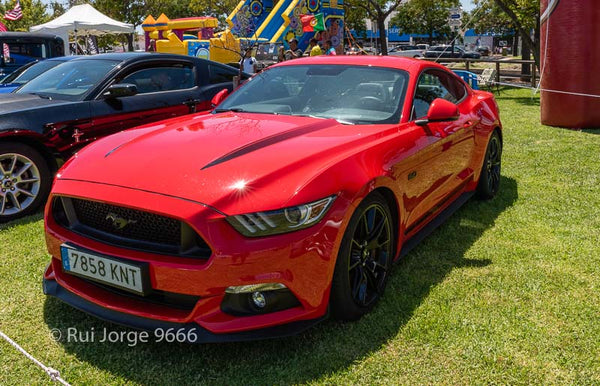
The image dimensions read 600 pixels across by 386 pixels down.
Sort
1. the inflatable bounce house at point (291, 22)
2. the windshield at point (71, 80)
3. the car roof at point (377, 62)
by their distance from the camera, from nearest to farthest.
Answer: the car roof at point (377, 62), the windshield at point (71, 80), the inflatable bounce house at point (291, 22)

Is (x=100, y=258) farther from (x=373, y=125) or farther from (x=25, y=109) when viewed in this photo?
(x=25, y=109)

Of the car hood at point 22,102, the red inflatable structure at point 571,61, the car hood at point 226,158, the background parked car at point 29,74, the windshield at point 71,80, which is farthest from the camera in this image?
the red inflatable structure at point 571,61

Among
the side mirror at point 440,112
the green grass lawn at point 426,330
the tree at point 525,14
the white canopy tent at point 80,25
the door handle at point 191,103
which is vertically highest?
the white canopy tent at point 80,25

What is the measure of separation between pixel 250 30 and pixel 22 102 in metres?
24.6

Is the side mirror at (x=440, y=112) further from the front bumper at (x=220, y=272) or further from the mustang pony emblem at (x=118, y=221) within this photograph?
the mustang pony emblem at (x=118, y=221)

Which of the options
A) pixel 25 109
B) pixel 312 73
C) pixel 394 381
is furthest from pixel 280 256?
pixel 25 109

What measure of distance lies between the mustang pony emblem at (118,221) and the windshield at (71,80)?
3137 millimetres

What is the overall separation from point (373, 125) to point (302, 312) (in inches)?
57.0

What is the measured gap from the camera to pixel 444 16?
66.1 meters

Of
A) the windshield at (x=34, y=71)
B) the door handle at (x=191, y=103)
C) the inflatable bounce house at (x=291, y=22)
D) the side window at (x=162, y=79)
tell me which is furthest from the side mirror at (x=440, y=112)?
the inflatable bounce house at (x=291, y=22)

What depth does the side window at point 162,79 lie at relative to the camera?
586 centimetres

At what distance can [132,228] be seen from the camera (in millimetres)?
2625

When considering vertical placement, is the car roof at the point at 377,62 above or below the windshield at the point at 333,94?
above

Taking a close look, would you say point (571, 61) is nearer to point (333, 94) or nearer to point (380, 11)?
point (333, 94)
